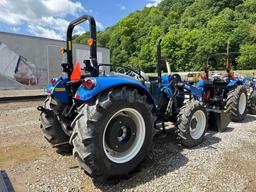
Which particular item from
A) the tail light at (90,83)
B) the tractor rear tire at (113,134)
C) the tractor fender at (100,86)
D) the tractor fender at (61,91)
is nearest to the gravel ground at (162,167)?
the tractor rear tire at (113,134)

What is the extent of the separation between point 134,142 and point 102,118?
0.72 meters

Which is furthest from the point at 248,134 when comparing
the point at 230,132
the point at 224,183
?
the point at 224,183

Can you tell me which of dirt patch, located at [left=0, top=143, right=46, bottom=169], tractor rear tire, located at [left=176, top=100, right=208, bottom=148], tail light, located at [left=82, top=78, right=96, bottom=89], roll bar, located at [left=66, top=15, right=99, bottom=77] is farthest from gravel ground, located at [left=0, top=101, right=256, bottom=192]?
roll bar, located at [left=66, top=15, right=99, bottom=77]

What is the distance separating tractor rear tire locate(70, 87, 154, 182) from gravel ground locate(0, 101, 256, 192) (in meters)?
0.26

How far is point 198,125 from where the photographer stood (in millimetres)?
4484

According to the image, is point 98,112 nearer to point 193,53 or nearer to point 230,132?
point 230,132

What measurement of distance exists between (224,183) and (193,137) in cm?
141

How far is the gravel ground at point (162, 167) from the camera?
9.34 ft

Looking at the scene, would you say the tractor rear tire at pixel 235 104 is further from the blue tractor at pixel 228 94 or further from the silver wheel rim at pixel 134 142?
the silver wheel rim at pixel 134 142

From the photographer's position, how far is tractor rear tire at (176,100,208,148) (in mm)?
4027

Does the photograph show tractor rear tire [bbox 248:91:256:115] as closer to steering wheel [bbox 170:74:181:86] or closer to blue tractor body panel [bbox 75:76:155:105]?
steering wheel [bbox 170:74:181:86]

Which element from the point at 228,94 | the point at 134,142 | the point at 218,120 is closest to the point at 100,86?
the point at 134,142

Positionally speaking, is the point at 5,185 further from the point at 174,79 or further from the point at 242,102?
the point at 242,102

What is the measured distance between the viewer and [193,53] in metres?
45.7
